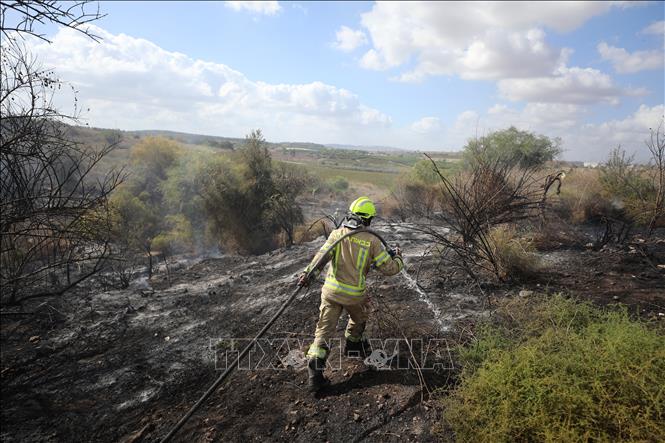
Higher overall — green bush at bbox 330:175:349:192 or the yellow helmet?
the yellow helmet

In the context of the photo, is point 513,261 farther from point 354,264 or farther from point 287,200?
point 287,200

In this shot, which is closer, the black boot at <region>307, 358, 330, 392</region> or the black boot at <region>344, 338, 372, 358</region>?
the black boot at <region>307, 358, 330, 392</region>

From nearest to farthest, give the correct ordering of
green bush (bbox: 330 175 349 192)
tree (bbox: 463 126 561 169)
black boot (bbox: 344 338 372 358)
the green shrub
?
black boot (bbox: 344 338 372 358), the green shrub, tree (bbox: 463 126 561 169), green bush (bbox: 330 175 349 192)

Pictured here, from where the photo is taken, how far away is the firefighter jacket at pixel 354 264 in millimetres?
3809

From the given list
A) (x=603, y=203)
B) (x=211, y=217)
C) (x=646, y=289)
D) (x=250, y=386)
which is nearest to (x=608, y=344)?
(x=250, y=386)

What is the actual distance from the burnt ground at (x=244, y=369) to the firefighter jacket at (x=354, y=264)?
3.25 ft

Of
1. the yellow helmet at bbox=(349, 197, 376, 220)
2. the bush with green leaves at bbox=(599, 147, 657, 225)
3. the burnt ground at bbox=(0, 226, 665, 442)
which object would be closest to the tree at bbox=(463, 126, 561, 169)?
the bush with green leaves at bbox=(599, 147, 657, 225)

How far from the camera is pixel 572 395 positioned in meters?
2.27

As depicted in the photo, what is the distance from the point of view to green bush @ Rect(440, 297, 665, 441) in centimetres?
214

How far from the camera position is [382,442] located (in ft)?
9.86

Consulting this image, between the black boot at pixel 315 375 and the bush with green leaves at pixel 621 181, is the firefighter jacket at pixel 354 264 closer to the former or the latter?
the black boot at pixel 315 375

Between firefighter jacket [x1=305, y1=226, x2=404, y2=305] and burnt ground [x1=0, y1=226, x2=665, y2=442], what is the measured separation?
99 centimetres

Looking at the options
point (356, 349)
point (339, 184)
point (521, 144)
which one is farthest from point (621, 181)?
point (339, 184)

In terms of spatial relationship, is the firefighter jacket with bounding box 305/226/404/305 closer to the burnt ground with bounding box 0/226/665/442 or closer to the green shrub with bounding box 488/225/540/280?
the burnt ground with bounding box 0/226/665/442
